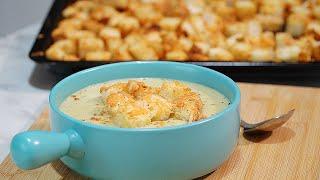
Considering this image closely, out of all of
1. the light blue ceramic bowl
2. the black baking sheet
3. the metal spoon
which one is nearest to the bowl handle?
the light blue ceramic bowl

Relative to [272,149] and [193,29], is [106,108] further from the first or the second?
[193,29]

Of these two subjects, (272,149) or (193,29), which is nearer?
(272,149)

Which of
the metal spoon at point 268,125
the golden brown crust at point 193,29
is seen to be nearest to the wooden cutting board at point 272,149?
the metal spoon at point 268,125

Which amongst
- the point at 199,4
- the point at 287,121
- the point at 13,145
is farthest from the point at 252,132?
the point at 199,4

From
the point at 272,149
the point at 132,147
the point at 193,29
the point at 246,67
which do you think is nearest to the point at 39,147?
the point at 132,147

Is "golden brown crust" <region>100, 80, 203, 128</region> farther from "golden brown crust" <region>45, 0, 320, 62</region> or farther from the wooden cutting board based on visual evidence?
"golden brown crust" <region>45, 0, 320, 62</region>
